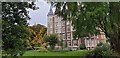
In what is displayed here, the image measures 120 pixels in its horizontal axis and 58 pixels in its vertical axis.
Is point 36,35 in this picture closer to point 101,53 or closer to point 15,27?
point 101,53

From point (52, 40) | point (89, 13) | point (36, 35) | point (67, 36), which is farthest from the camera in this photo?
point (67, 36)

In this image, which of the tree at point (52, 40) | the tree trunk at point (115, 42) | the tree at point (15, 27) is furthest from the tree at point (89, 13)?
the tree at point (52, 40)

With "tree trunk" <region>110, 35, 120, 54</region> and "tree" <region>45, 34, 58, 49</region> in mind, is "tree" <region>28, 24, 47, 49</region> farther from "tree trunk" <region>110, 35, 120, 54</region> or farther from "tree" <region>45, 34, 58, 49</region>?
"tree trunk" <region>110, 35, 120, 54</region>

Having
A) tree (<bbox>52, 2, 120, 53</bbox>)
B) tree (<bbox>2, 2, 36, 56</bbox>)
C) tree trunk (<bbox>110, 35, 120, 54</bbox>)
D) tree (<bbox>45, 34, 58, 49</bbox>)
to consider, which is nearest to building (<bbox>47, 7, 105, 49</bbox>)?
tree (<bbox>45, 34, 58, 49</bbox>)

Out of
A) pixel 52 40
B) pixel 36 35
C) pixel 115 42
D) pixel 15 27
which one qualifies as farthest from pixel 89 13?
pixel 52 40

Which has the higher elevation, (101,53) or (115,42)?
(115,42)

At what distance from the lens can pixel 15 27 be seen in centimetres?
290

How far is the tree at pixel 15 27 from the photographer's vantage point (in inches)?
Answer: 108

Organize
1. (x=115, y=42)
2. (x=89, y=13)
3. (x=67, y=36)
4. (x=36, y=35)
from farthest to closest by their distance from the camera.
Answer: (x=67, y=36) → (x=115, y=42) → (x=36, y=35) → (x=89, y=13)

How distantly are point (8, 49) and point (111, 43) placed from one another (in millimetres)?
2835

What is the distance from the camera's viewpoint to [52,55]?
497 centimetres

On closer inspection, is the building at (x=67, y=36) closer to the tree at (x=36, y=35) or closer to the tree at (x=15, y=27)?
the tree at (x=36, y=35)

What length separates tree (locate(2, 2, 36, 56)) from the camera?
274 cm

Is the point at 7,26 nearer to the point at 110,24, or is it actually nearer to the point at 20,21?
the point at 20,21
